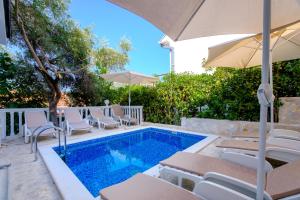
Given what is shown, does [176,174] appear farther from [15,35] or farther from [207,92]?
[15,35]

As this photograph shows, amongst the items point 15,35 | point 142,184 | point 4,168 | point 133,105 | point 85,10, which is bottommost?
point 4,168

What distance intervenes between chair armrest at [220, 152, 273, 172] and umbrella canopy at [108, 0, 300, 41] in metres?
2.28

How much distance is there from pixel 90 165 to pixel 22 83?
6.92 meters

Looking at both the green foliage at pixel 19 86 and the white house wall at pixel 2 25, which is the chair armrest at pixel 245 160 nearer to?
the white house wall at pixel 2 25

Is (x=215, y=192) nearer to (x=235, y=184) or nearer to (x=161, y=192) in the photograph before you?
(x=235, y=184)

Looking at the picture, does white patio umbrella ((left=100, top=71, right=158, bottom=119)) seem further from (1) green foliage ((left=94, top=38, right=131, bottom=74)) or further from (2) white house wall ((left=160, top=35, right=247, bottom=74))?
(1) green foliage ((left=94, top=38, right=131, bottom=74))

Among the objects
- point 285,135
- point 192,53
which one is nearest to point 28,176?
point 285,135

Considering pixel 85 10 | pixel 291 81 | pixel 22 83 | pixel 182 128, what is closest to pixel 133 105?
pixel 182 128

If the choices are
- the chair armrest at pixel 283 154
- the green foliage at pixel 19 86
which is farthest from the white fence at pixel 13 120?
the chair armrest at pixel 283 154

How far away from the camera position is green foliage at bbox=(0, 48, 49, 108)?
26.0 ft

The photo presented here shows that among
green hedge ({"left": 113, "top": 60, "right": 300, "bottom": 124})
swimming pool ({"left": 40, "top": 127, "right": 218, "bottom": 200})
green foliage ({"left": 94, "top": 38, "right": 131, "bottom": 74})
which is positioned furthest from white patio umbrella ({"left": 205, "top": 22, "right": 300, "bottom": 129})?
green foliage ({"left": 94, "top": 38, "right": 131, "bottom": 74})

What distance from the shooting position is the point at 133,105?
1168 centimetres

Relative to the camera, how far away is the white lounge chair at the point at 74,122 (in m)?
7.93

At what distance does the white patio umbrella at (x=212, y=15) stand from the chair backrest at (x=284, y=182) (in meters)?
0.81
